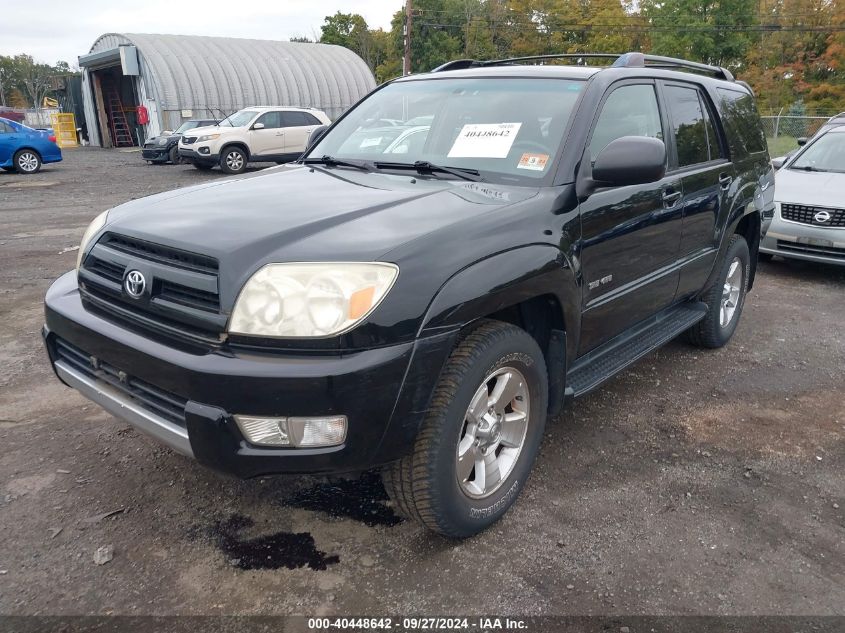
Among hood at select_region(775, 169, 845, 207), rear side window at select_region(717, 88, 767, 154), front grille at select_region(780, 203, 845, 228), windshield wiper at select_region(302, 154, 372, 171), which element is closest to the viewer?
windshield wiper at select_region(302, 154, 372, 171)

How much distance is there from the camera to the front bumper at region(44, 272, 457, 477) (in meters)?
2.07

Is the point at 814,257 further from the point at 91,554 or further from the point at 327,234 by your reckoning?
the point at 91,554

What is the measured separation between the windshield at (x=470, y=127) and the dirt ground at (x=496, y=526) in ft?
4.93

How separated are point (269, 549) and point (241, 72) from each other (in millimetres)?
32178

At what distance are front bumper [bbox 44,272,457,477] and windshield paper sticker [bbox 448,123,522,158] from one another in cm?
121

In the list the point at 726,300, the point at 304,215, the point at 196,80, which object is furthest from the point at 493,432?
the point at 196,80

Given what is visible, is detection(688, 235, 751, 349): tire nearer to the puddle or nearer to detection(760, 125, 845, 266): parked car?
detection(760, 125, 845, 266): parked car

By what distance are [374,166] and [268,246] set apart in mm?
1266

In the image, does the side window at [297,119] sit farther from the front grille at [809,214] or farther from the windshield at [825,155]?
the front grille at [809,214]

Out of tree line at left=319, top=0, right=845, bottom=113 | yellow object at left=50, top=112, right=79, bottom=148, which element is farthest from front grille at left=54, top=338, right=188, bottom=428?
yellow object at left=50, top=112, right=79, bottom=148

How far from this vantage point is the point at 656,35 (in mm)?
46594

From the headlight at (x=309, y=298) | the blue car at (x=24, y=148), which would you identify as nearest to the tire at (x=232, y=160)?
the blue car at (x=24, y=148)

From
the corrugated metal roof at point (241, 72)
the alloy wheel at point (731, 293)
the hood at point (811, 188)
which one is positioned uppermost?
the corrugated metal roof at point (241, 72)

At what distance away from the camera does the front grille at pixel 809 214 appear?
263 inches
